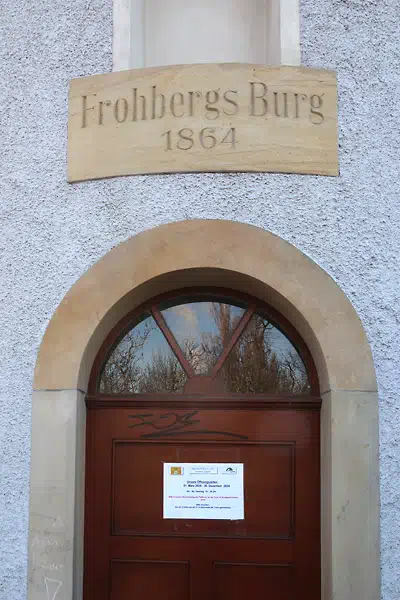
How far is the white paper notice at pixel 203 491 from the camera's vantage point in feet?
16.1

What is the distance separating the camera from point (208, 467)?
195 inches

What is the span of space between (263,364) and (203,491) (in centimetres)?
88

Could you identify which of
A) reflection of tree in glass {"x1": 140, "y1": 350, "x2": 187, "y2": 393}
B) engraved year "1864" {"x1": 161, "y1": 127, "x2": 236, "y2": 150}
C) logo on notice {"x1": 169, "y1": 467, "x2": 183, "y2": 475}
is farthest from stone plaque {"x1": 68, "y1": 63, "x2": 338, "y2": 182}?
logo on notice {"x1": 169, "y1": 467, "x2": 183, "y2": 475}

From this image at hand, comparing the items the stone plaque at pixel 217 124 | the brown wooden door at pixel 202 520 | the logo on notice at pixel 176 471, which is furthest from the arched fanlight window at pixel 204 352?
the stone plaque at pixel 217 124

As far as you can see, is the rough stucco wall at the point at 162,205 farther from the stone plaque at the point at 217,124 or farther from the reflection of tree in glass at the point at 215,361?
the reflection of tree in glass at the point at 215,361

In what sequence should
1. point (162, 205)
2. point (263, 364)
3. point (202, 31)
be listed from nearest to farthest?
point (162, 205) → point (263, 364) → point (202, 31)

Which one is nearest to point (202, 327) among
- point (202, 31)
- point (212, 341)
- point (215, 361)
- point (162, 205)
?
point (212, 341)

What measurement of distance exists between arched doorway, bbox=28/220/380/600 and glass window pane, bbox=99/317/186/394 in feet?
0.86

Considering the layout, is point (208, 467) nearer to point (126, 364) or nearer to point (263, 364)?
point (263, 364)

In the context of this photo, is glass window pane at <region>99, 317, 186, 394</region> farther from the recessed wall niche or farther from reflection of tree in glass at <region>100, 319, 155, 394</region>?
the recessed wall niche

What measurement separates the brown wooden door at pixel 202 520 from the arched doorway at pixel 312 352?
5.6 inches

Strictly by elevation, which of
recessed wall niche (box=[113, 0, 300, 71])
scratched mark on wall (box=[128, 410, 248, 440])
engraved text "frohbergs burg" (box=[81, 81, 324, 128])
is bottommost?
scratched mark on wall (box=[128, 410, 248, 440])

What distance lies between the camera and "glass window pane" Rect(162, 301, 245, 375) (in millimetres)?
5109

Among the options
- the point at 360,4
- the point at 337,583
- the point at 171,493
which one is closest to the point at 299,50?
the point at 360,4
